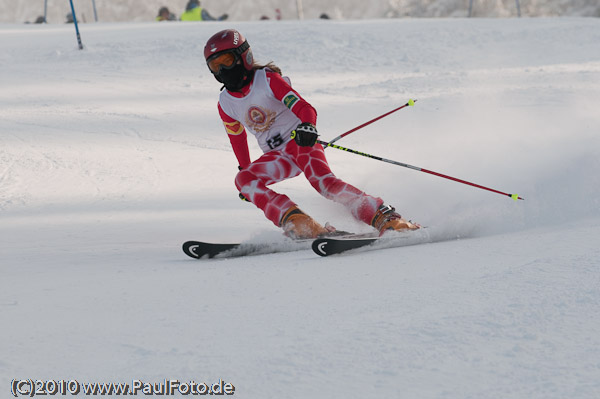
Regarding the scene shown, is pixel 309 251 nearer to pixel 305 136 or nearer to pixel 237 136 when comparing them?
pixel 305 136

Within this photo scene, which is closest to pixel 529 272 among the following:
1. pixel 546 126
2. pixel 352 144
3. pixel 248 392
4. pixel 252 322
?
pixel 252 322

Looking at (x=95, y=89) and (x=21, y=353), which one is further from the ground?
(x=21, y=353)

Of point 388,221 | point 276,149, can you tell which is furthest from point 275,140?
point 388,221

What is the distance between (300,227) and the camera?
3854mm

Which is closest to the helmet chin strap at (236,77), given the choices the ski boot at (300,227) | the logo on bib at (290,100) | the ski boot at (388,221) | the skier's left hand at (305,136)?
the logo on bib at (290,100)

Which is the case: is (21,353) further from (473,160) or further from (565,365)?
(473,160)

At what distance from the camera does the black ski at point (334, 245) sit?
3.42 metres

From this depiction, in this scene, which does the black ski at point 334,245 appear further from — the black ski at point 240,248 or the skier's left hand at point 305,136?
the skier's left hand at point 305,136

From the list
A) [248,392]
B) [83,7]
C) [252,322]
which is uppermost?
[248,392]

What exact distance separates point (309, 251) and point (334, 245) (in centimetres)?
34

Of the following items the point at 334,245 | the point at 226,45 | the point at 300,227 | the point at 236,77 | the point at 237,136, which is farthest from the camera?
the point at 237,136

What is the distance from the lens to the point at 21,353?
211 centimetres

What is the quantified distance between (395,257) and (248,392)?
5.10ft

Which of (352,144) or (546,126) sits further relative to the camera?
(352,144)
